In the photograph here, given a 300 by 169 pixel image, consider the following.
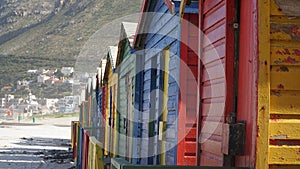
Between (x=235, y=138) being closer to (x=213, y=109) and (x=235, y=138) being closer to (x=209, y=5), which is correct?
(x=213, y=109)

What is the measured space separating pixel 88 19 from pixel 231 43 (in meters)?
121

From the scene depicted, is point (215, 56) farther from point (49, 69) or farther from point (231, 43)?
point (49, 69)

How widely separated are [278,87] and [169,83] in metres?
3.20

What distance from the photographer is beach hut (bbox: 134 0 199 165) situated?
5773 mm

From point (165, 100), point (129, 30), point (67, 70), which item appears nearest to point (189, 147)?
point (165, 100)

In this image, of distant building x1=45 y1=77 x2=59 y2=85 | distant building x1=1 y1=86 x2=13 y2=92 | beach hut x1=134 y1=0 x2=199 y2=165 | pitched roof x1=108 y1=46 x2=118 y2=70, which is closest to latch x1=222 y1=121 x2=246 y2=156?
beach hut x1=134 y1=0 x2=199 y2=165

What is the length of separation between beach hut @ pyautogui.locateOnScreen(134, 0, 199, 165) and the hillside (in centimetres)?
9743

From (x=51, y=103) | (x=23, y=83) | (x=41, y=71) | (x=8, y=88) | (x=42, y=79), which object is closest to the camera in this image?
(x=41, y=71)

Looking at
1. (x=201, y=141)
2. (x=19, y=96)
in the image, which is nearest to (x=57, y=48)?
(x=19, y=96)

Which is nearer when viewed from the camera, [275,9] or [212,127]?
[275,9]

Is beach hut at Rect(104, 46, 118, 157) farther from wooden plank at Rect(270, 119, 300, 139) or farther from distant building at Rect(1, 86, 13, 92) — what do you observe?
distant building at Rect(1, 86, 13, 92)

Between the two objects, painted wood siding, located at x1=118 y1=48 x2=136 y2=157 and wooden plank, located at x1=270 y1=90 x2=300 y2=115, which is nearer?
wooden plank, located at x1=270 y1=90 x2=300 y2=115

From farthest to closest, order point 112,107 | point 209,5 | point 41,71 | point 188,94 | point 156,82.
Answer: point 41,71 → point 112,107 → point 156,82 → point 188,94 → point 209,5

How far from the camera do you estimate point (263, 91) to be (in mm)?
3150
